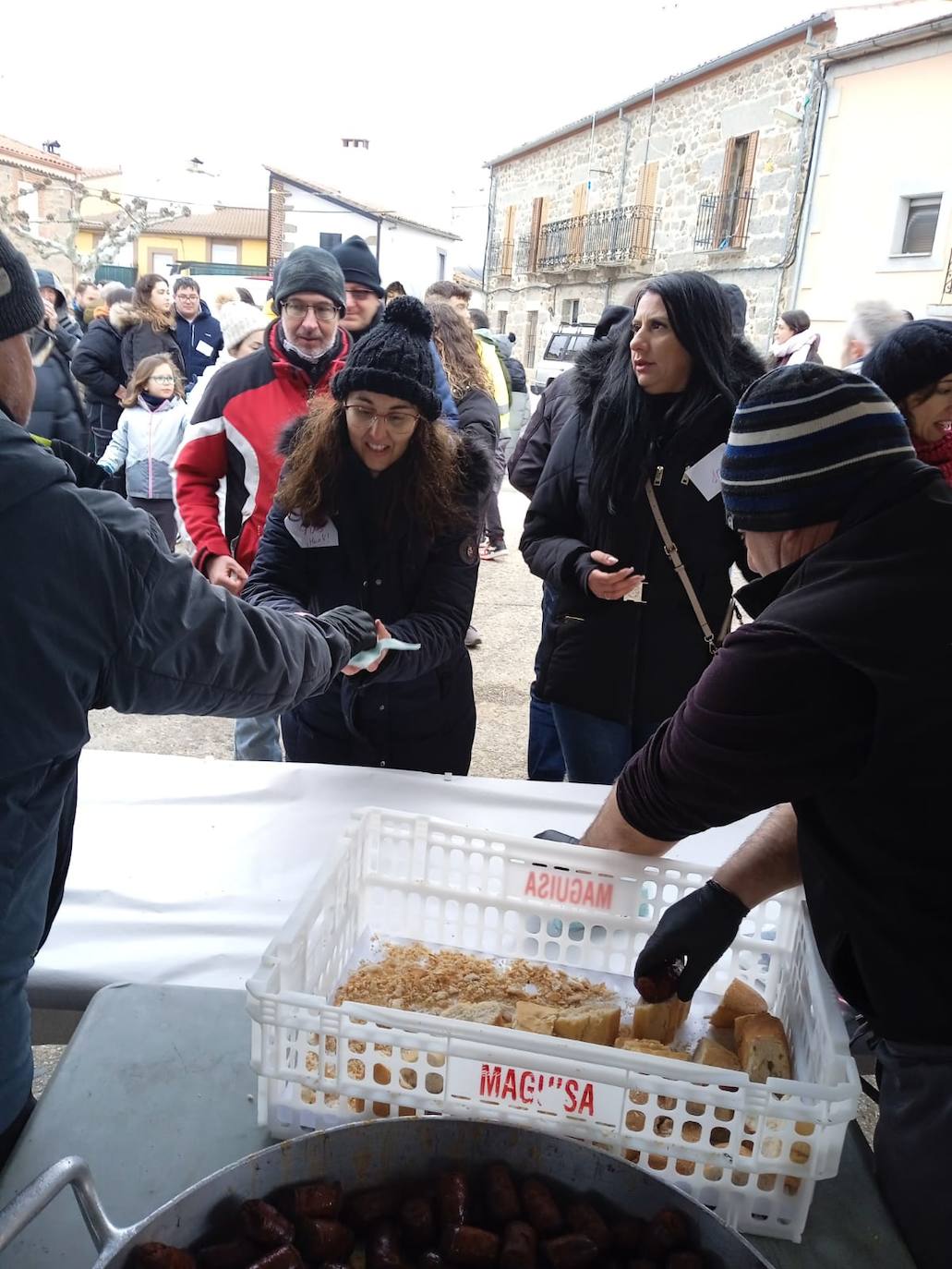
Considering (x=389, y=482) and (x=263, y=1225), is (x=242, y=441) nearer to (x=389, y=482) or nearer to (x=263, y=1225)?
(x=389, y=482)

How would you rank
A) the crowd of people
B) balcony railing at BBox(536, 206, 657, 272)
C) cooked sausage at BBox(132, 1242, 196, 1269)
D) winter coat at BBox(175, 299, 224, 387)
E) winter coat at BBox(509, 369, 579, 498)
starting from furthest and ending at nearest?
balcony railing at BBox(536, 206, 657, 272) → winter coat at BBox(175, 299, 224, 387) → winter coat at BBox(509, 369, 579, 498) → the crowd of people → cooked sausage at BBox(132, 1242, 196, 1269)

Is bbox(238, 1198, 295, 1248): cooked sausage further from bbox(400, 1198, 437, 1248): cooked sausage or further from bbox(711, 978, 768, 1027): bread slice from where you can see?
bbox(711, 978, 768, 1027): bread slice

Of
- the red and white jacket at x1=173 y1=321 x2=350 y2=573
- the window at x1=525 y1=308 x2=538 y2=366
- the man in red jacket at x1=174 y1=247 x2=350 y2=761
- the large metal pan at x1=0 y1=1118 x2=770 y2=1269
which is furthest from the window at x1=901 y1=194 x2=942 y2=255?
the large metal pan at x1=0 y1=1118 x2=770 y2=1269

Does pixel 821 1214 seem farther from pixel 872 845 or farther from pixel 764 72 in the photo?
pixel 764 72

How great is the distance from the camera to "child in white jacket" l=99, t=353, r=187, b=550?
5.41 meters

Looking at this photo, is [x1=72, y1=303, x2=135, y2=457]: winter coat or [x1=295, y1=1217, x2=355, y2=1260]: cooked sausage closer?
[x1=295, y1=1217, x2=355, y2=1260]: cooked sausage

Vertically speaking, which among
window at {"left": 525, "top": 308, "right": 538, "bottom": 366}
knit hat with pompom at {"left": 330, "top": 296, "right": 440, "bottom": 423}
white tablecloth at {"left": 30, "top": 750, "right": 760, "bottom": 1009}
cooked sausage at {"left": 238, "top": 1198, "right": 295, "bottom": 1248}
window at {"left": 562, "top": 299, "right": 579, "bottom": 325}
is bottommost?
Answer: white tablecloth at {"left": 30, "top": 750, "right": 760, "bottom": 1009}

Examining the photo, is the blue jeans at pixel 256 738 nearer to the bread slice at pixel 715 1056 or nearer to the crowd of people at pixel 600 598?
the crowd of people at pixel 600 598

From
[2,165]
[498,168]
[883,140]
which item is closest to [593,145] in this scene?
[498,168]

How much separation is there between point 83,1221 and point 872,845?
92 centimetres

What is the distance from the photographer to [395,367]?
1993 mm

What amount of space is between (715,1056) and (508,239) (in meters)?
24.4

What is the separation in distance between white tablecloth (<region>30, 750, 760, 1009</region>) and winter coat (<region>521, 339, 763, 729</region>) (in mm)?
431

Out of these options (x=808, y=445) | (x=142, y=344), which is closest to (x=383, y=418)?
(x=808, y=445)
